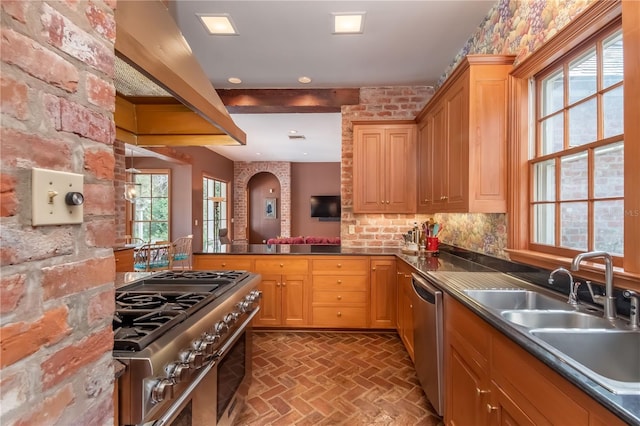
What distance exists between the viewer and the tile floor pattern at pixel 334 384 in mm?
2080

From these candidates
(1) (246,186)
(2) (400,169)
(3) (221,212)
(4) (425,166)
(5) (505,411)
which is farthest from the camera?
(1) (246,186)

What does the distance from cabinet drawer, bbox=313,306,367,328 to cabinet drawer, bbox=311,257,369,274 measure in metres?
0.40

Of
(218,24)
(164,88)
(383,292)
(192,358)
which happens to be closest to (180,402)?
(192,358)

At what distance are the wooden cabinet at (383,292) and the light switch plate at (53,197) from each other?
298 cm

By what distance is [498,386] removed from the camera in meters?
1.28

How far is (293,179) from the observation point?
9.74 m

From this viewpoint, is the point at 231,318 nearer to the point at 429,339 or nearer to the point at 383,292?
the point at 429,339

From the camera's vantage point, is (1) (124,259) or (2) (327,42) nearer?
(2) (327,42)

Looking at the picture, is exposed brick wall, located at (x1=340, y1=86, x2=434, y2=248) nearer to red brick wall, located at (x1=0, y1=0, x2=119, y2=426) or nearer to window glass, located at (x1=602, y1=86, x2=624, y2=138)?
window glass, located at (x1=602, y1=86, x2=624, y2=138)

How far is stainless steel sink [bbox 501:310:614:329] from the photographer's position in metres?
1.34

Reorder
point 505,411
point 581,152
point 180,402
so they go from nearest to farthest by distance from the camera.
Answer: point 180,402, point 505,411, point 581,152

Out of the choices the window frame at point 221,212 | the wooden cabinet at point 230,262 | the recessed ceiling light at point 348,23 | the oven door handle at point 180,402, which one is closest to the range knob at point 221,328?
the oven door handle at point 180,402

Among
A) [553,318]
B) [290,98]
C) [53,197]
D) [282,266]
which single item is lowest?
[282,266]

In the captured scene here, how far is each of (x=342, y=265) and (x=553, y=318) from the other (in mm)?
2137
